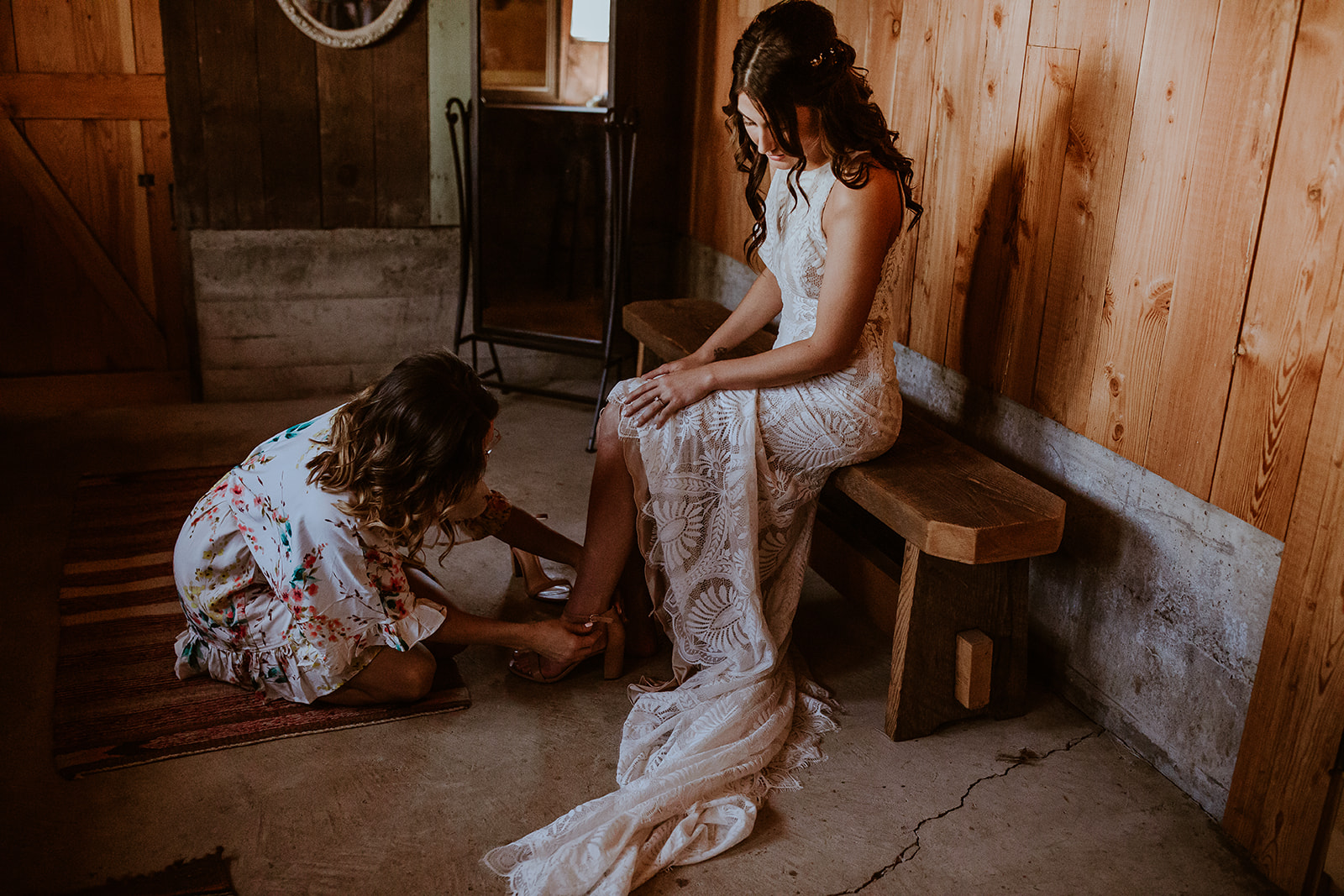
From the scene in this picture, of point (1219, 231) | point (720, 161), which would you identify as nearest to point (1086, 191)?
point (1219, 231)

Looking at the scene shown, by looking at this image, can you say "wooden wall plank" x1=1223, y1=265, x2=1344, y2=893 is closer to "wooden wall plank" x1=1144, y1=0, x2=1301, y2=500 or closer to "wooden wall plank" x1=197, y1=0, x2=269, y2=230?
"wooden wall plank" x1=1144, y1=0, x2=1301, y2=500

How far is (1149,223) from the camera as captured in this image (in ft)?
6.33

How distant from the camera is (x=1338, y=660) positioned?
1.62 metres

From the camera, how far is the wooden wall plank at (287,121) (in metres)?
3.67

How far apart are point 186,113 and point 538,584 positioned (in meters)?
2.25

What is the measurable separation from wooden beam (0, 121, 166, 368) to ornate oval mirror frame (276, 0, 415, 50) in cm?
102

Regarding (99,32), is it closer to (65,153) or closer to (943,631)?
(65,153)

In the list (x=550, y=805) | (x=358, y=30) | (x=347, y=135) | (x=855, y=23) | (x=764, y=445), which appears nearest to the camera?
(x=550, y=805)

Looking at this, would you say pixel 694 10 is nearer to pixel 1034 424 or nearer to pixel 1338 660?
pixel 1034 424

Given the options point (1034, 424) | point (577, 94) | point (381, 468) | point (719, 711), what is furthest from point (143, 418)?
point (1034, 424)

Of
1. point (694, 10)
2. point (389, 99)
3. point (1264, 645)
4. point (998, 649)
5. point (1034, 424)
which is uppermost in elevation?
point (694, 10)

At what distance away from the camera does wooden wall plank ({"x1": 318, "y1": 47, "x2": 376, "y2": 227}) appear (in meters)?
3.77

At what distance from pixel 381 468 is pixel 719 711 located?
0.79m

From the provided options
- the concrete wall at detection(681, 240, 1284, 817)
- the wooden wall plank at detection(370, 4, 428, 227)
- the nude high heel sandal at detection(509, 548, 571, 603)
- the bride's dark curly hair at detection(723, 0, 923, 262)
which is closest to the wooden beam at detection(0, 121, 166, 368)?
the wooden wall plank at detection(370, 4, 428, 227)
